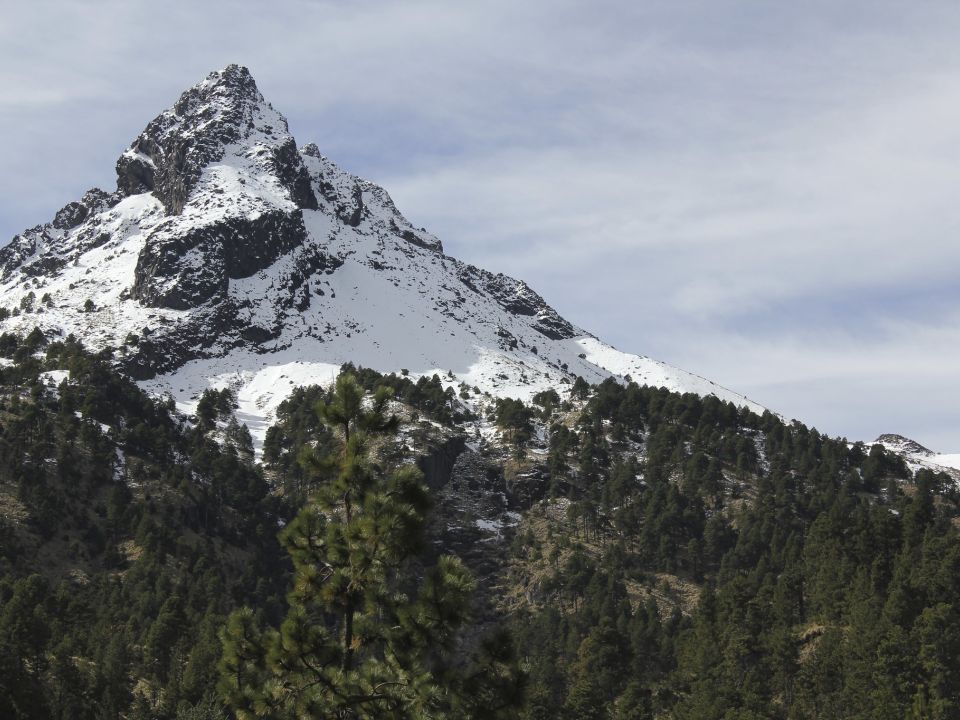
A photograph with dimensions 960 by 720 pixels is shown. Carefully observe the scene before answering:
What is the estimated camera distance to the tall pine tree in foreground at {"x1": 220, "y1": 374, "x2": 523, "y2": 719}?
68.2 ft

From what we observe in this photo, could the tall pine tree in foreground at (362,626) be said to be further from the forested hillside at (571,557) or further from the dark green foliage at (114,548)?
the dark green foliage at (114,548)

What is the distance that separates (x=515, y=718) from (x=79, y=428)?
14934 centimetres

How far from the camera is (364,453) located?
890 inches

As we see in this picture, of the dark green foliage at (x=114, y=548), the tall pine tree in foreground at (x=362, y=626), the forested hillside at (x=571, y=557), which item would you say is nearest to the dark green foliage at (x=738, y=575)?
the forested hillside at (x=571, y=557)

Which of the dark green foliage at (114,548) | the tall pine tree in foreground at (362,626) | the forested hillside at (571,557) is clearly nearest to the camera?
the tall pine tree in foreground at (362,626)

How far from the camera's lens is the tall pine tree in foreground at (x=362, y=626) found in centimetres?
2080

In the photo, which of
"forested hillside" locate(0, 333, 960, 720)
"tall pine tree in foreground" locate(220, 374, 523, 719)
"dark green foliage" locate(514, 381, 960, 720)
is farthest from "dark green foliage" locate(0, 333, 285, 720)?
"tall pine tree in foreground" locate(220, 374, 523, 719)

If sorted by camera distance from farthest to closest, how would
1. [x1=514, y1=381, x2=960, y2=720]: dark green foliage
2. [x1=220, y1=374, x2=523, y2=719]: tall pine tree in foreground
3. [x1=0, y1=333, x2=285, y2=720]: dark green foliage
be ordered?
[x1=0, y1=333, x2=285, y2=720]: dark green foliage, [x1=514, y1=381, x2=960, y2=720]: dark green foliage, [x1=220, y1=374, x2=523, y2=719]: tall pine tree in foreground

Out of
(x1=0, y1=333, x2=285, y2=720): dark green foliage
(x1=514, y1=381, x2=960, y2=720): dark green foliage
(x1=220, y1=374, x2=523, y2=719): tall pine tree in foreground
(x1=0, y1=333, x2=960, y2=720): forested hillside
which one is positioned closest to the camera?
(x1=220, y1=374, x2=523, y2=719): tall pine tree in foreground

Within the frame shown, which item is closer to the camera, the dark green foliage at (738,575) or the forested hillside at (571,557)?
the dark green foliage at (738,575)

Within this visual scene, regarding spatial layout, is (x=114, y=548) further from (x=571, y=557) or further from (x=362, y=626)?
(x=362, y=626)

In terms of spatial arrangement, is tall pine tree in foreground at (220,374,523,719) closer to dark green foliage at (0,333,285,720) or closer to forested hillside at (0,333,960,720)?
forested hillside at (0,333,960,720)

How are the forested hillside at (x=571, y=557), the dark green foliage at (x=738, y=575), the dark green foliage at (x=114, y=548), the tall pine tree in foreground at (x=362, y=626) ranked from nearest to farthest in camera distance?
the tall pine tree in foreground at (x=362, y=626)
the dark green foliage at (x=738, y=575)
the forested hillside at (x=571, y=557)
the dark green foliage at (x=114, y=548)

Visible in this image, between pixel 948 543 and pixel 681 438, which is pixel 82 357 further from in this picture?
pixel 948 543
